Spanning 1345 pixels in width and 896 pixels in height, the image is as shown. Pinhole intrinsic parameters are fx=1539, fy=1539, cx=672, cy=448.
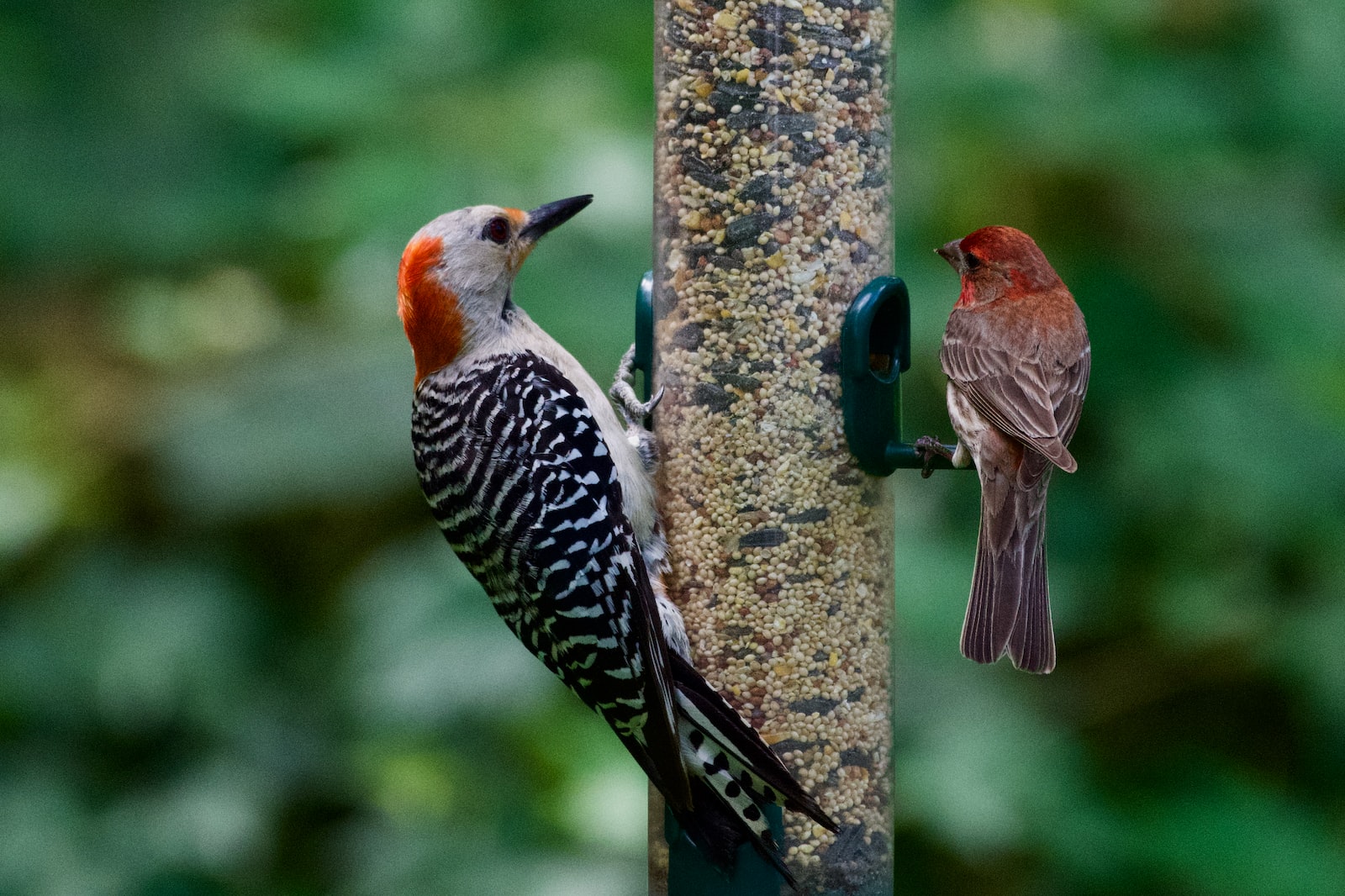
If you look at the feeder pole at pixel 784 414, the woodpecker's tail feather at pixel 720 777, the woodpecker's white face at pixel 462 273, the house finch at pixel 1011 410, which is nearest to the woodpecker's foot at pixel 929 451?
the house finch at pixel 1011 410

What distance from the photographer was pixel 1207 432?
5367mm

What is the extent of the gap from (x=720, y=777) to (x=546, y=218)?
168 centimetres

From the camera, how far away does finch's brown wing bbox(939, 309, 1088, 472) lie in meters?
3.96

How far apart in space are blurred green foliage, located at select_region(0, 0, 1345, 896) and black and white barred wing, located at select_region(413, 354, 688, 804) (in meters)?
0.91

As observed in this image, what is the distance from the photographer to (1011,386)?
4.07 metres

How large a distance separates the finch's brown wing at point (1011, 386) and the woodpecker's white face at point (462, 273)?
113 cm

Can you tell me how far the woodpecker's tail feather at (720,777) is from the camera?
3.78 m

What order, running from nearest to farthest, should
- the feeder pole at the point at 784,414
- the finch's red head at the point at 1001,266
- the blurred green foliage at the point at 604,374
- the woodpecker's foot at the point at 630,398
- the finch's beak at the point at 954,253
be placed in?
the feeder pole at the point at 784,414
the woodpecker's foot at the point at 630,398
the finch's red head at the point at 1001,266
the finch's beak at the point at 954,253
the blurred green foliage at the point at 604,374

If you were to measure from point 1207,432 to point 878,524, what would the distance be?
6.02 feet

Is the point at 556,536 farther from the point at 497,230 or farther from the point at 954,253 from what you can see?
the point at 954,253

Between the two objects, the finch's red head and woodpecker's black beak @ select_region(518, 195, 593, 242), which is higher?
woodpecker's black beak @ select_region(518, 195, 593, 242)

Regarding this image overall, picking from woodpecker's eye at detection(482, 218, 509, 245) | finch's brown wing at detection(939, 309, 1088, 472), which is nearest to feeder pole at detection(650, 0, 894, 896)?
finch's brown wing at detection(939, 309, 1088, 472)

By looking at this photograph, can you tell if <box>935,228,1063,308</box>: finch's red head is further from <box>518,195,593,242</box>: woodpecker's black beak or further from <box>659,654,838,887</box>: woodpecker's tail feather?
<box>659,654,838,887</box>: woodpecker's tail feather

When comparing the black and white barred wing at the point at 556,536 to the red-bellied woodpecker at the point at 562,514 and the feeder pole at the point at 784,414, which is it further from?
the feeder pole at the point at 784,414
